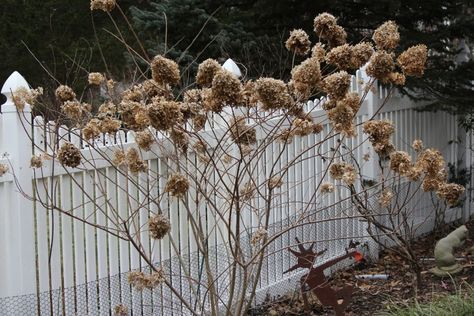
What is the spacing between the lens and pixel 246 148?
4.00 m

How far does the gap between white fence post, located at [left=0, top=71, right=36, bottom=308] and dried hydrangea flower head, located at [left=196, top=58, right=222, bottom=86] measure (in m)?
1.13

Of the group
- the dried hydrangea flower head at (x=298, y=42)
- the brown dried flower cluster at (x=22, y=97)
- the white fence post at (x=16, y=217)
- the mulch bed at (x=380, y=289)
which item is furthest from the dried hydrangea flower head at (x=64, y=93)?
the mulch bed at (x=380, y=289)

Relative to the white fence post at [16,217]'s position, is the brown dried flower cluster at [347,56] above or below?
above

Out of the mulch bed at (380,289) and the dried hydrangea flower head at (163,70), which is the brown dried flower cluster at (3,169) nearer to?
the dried hydrangea flower head at (163,70)

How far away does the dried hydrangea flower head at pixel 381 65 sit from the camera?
335 cm

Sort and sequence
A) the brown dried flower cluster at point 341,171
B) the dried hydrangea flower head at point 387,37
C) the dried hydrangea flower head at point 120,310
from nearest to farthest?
the dried hydrangea flower head at point 387,37 → the dried hydrangea flower head at point 120,310 → the brown dried flower cluster at point 341,171

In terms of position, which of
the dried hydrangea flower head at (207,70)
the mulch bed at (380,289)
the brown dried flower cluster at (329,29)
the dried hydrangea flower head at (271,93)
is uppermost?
the brown dried flower cluster at (329,29)

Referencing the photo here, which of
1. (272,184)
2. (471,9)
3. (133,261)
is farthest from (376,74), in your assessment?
(471,9)

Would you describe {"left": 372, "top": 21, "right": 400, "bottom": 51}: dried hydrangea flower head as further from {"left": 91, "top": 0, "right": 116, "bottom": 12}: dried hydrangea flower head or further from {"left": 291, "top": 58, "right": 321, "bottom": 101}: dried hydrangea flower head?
{"left": 91, "top": 0, "right": 116, "bottom": 12}: dried hydrangea flower head

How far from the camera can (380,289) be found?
18.3 ft

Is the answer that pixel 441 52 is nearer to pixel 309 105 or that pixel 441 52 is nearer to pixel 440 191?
pixel 309 105

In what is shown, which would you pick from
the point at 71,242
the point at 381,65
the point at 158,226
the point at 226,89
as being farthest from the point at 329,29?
the point at 71,242

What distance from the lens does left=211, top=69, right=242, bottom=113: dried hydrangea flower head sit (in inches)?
115

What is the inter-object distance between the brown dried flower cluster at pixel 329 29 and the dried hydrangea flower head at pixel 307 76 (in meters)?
0.36
